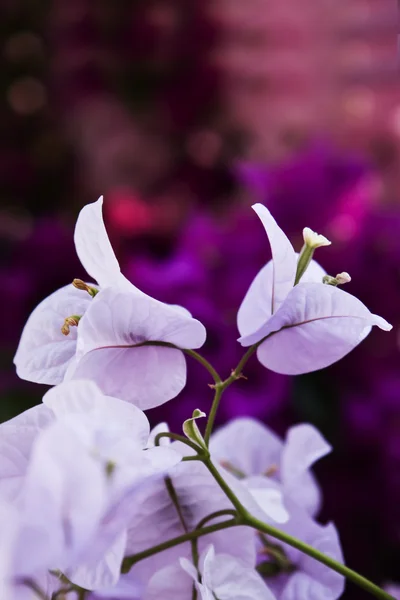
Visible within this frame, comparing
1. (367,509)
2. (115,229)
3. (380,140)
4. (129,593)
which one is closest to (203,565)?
(129,593)

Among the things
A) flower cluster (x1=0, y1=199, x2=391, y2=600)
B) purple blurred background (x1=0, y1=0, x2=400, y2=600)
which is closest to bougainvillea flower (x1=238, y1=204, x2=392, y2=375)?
flower cluster (x1=0, y1=199, x2=391, y2=600)

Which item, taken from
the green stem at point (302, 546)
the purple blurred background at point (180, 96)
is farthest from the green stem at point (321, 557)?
the purple blurred background at point (180, 96)

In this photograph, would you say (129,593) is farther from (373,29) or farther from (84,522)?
(373,29)

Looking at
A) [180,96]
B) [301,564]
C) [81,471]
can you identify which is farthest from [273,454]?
[180,96]

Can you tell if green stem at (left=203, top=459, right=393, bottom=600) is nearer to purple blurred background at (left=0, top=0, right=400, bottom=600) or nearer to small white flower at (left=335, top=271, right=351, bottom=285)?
small white flower at (left=335, top=271, right=351, bottom=285)

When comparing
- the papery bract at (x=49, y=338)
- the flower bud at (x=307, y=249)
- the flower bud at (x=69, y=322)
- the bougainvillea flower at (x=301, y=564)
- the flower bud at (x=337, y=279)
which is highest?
the flower bud at (x=307, y=249)

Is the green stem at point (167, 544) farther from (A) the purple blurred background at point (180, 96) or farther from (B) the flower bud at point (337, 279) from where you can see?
(A) the purple blurred background at point (180, 96)
